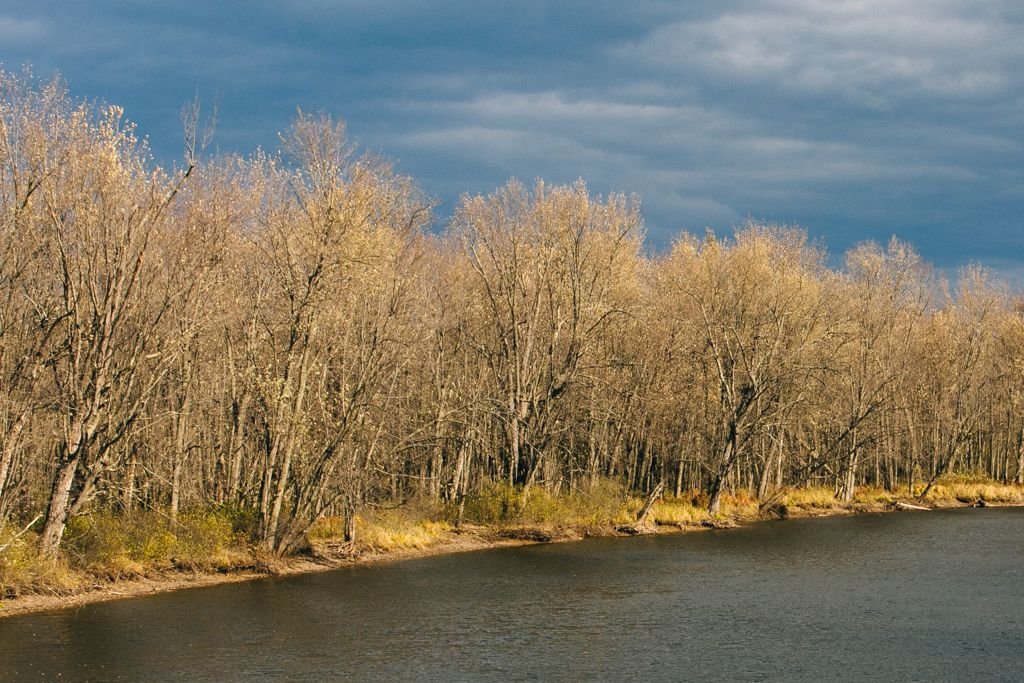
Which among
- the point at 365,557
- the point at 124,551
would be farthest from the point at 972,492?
the point at 124,551

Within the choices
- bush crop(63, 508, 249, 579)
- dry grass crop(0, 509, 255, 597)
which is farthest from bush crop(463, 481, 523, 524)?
dry grass crop(0, 509, 255, 597)

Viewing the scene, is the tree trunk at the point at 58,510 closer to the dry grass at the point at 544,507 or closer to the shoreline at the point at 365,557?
the shoreline at the point at 365,557

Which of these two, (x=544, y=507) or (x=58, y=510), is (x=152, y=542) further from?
(x=544, y=507)

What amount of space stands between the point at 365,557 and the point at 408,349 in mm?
8330

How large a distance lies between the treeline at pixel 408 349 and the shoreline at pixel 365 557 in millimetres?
1629

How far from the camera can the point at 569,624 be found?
28.9 m

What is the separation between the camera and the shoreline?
29.0 metres

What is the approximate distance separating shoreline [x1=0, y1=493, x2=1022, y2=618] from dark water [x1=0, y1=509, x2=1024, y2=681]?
3.10ft

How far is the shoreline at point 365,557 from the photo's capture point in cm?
2897

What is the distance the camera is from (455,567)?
1548 inches

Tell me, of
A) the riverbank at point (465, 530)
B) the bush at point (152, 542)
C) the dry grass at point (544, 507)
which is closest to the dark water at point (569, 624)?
the riverbank at point (465, 530)

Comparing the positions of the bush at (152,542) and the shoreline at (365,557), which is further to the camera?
the bush at (152,542)

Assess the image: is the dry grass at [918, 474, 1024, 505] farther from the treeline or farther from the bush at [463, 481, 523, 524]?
the bush at [463, 481, 523, 524]

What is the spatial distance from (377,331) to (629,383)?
21.9 metres
